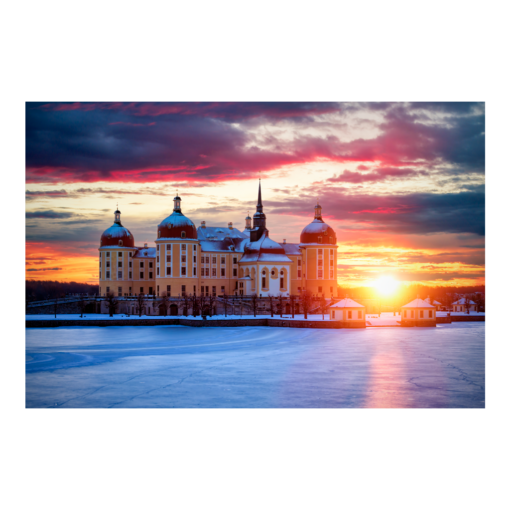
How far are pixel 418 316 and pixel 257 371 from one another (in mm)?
26393

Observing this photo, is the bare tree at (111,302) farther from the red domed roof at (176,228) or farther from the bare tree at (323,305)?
the bare tree at (323,305)

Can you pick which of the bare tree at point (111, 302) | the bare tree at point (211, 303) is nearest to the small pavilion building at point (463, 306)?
the bare tree at point (211, 303)

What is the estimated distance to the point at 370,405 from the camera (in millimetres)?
12648

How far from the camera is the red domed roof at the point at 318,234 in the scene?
55.2 meters

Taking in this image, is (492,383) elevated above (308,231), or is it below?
below

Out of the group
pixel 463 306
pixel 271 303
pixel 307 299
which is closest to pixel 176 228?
pixel 271 303

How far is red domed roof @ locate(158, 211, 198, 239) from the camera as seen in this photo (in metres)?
48.5

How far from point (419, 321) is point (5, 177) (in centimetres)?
3861

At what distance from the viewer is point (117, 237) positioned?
52.9m

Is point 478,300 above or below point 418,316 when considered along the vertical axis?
above

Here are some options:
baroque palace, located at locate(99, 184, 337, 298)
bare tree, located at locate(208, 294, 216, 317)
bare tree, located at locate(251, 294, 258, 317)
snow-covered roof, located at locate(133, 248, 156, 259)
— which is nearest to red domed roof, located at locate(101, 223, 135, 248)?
baroque palace, located at locate(99, 184, 337, 298)

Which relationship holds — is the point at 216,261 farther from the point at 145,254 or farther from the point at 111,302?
the point at 111,302

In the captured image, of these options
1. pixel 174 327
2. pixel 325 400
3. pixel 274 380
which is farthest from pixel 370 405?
pixel 174 327

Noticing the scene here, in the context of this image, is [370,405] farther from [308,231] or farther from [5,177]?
[308,231]
